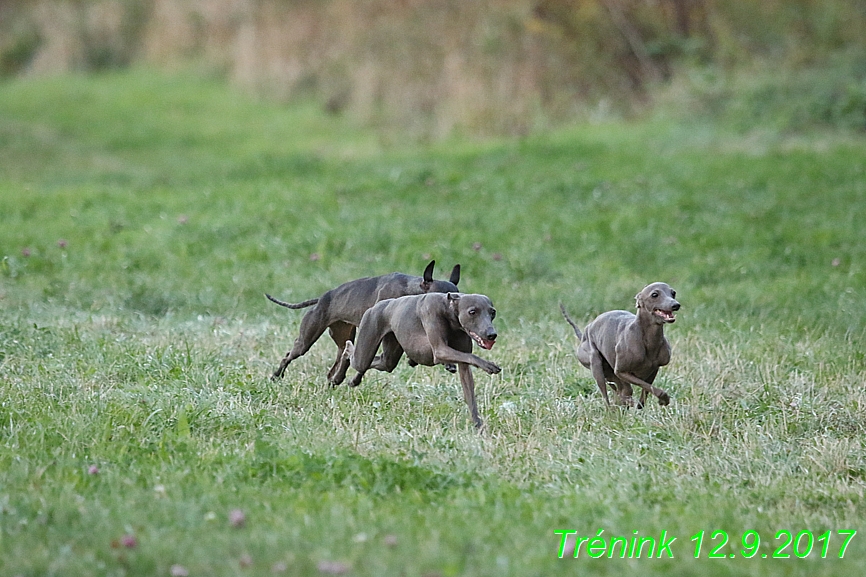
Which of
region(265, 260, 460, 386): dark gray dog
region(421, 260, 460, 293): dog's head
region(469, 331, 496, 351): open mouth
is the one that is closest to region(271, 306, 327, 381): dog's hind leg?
region(265, 260, 460, 386): dark gray dog

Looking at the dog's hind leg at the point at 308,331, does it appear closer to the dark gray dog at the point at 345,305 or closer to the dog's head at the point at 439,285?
the dark gray dog at the point at 345,305

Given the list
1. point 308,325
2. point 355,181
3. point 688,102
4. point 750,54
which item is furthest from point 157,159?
point 308,325

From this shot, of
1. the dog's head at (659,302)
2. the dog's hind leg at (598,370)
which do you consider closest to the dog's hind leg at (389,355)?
the dog's hind leg at (598,370)

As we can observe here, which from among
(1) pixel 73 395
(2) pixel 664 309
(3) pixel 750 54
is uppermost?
(3) pixel 750 54

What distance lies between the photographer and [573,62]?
854 inches

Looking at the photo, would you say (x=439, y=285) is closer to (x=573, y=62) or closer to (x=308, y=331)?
(x=308, y=331)

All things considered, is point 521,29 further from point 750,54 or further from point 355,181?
point 355,181

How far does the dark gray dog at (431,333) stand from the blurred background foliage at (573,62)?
12.0 metres

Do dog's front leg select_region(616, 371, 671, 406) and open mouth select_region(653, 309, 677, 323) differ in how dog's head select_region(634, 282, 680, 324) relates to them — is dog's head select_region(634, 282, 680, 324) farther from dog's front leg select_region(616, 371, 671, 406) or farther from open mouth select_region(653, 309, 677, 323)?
dog's front leg select_region(616, 371, 671, 406)

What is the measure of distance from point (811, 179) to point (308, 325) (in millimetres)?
9443

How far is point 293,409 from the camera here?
24.1ft

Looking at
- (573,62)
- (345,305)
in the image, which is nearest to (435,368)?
(345,305)

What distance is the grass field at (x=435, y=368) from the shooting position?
505cm

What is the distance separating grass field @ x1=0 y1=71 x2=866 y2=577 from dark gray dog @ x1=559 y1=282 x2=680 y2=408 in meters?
0.24
